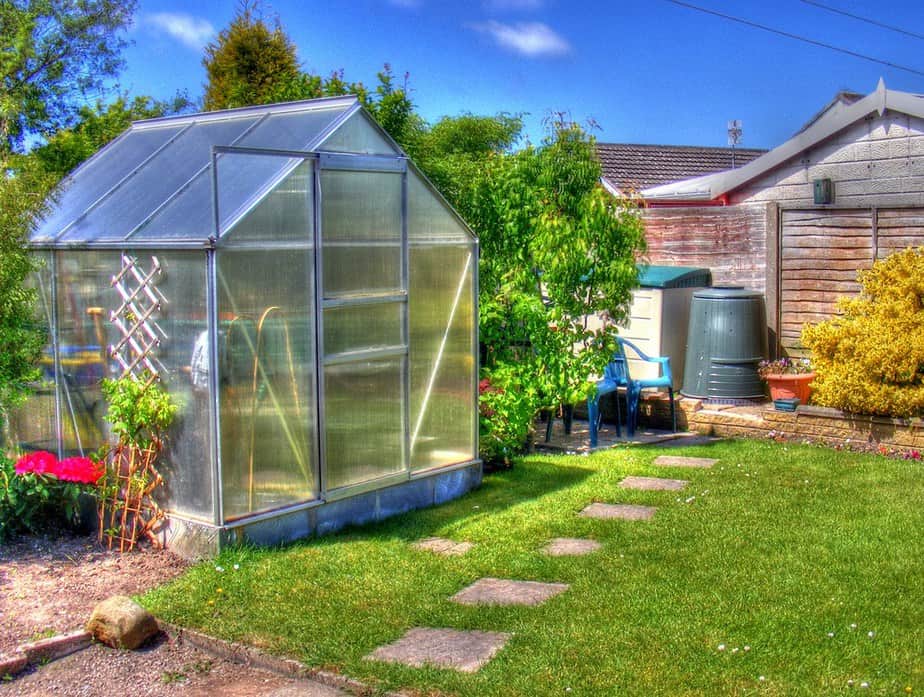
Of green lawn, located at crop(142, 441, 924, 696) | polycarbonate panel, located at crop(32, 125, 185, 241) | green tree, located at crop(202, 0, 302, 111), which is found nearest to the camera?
green lawn, located at crop(142, 441, 924, 696)

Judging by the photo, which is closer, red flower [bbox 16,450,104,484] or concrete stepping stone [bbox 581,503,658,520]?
red flower [bbox 16,450,104,484]

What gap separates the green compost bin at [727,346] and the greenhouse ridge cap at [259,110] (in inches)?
195

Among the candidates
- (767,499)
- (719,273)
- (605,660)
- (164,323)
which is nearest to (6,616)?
(164,323)

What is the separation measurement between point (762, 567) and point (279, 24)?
12914mm

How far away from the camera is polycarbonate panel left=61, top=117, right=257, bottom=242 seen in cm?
697

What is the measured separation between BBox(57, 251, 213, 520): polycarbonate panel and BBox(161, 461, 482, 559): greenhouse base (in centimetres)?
14

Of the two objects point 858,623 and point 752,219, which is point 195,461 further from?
point 752,219

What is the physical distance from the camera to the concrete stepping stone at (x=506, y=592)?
5.73 m

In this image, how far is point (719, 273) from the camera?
11.8 m

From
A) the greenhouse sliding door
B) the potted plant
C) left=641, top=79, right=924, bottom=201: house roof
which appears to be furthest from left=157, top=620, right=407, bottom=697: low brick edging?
left=641, top=79, right=924, bottom=201: house roof

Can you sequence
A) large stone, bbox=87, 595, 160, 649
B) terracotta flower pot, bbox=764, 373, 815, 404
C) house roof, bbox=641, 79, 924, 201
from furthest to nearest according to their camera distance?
house roof, bbox=641, 79, 924, 201, terracotta flower pot, bbox=764, 373, 815, 404, large stone, bbox=87, 595, 160, 649

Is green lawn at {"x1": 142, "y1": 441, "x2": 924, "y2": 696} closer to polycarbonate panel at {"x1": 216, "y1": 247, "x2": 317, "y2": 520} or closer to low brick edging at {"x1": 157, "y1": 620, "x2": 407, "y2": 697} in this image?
low brick edging at {"x1": 157, "y1": 620, "x2": 407, "y2": 697}

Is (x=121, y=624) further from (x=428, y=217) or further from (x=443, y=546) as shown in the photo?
(x=428, y=217)

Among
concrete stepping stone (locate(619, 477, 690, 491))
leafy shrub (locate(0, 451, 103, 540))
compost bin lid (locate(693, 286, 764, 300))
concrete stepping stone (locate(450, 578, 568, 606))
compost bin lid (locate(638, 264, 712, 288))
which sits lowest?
concrete stepping stone (locate(450, 578, 568, 606))
